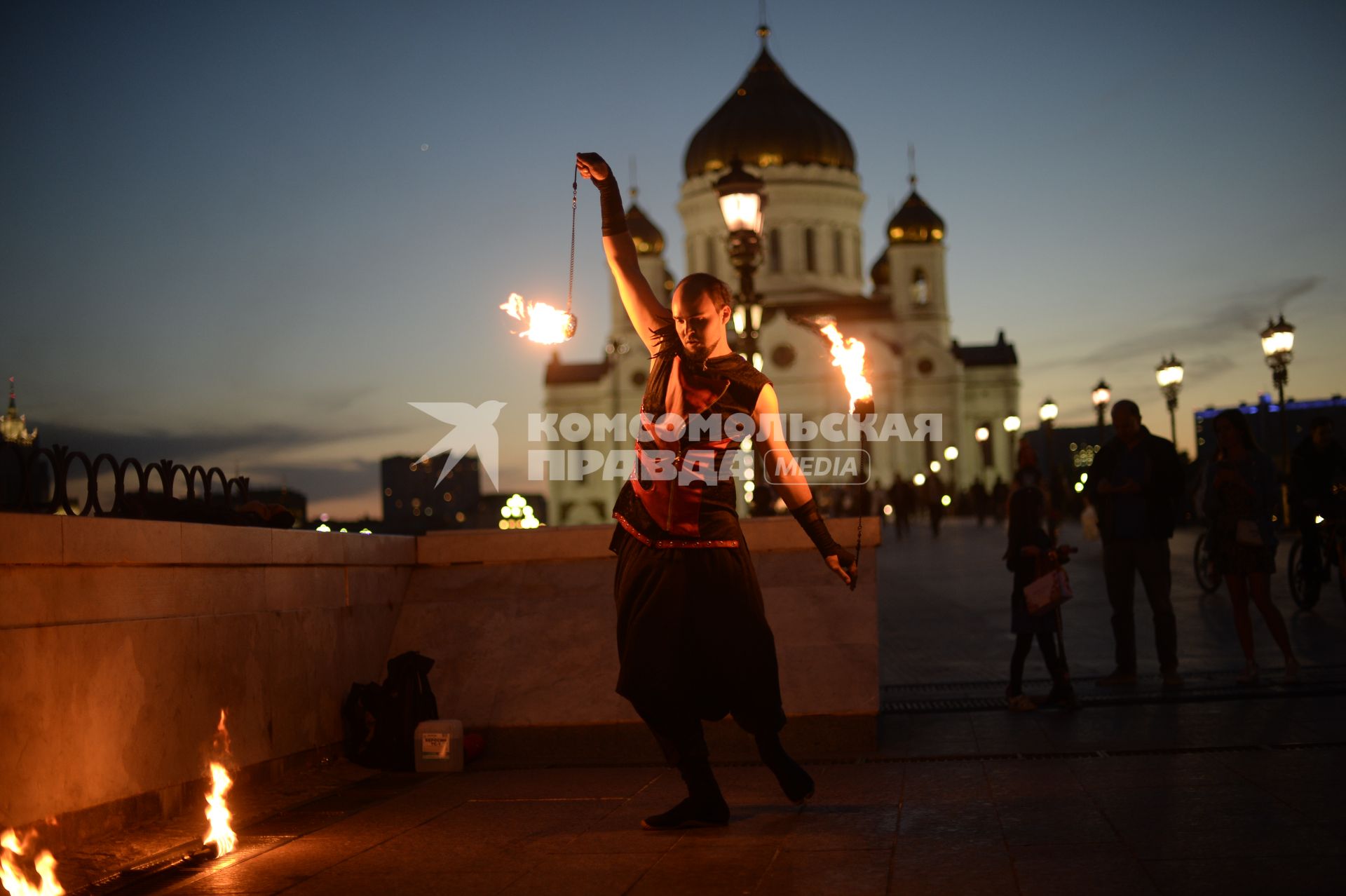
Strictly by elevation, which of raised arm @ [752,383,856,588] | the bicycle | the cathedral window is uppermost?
the cathedral window

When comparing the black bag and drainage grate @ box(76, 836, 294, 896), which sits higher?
the black bag

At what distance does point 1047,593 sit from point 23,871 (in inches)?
232

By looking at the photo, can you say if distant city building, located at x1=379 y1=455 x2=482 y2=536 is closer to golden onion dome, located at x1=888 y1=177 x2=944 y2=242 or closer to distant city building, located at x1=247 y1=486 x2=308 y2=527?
distant city building, located at x1=247 y1=486 x2=308 y2=527

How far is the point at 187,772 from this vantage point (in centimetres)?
617

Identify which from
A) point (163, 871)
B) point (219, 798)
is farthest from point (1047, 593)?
point (163, 871)

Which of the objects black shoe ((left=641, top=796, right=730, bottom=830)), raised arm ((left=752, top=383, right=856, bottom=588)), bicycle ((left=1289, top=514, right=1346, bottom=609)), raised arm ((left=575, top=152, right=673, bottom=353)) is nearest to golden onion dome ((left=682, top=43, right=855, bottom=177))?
bicycle ((left=1289, top=514, right=1346, bottom=609))

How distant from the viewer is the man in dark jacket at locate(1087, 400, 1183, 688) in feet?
32.6

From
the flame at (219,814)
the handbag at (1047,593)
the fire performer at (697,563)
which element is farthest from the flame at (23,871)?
the handbag at (1047,593)

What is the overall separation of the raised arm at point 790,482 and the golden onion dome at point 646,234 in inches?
3326

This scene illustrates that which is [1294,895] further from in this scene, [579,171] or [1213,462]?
[1213,462]

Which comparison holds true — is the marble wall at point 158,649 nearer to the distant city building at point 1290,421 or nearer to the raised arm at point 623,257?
the raised arm at point 623,257

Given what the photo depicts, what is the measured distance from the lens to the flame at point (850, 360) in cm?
729

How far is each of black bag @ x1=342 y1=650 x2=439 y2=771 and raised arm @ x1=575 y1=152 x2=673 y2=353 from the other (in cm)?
253

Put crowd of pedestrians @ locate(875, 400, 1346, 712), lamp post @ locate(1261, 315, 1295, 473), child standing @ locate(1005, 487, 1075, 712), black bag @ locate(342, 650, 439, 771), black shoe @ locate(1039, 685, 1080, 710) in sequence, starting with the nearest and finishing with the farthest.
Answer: black bag @ locate(342, 650, 439, 771) < black shoe @ locate(1039, 685, 1080, 710) < child standing @ locate(1005, 487, 1075, 712) < crowd of pedestrians @ locate(875, 400, 1346, 712) < lamp post @ locate(1261, 315, 1295, 473)
